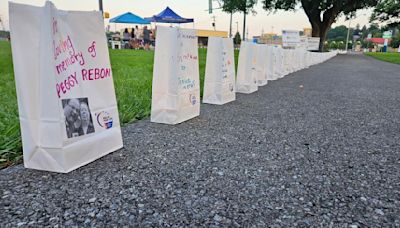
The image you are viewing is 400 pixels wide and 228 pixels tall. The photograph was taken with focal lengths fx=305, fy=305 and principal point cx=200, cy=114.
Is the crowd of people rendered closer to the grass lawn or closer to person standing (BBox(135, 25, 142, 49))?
person standing (BBox(135, 25, 142, 49))

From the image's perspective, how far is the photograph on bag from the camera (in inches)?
85.1

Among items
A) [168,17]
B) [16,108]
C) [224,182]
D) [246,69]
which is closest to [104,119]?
[224,182]

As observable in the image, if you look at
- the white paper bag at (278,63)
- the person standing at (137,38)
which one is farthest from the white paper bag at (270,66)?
the person standing at (137,38)

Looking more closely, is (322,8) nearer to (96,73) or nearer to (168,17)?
(168,17)

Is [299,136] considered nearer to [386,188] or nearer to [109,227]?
[386,188]

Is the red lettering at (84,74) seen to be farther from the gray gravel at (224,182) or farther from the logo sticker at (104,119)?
the gray gravel at (224,182)

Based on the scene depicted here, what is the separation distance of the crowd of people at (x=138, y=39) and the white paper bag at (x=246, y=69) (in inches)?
632

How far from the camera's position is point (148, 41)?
21469 millimetres

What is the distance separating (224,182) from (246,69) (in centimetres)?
A: 451

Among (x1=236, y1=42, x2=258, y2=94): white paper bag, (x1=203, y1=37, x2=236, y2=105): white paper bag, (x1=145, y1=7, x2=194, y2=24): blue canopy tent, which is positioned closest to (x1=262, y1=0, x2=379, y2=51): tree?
(x1=145, y1=7, x2=194, y2=24): blue canopy tent

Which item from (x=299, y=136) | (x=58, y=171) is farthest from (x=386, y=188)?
(x=58, y=171)

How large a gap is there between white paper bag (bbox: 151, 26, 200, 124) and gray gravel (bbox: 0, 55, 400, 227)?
7.4 inches

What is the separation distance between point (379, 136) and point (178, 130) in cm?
224

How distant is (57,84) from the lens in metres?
2.09
